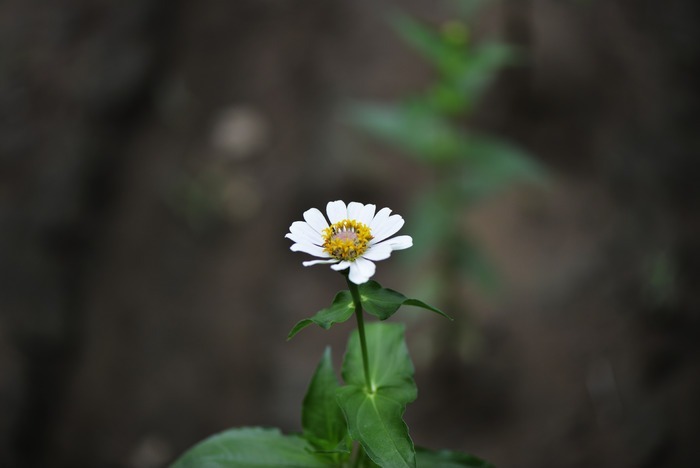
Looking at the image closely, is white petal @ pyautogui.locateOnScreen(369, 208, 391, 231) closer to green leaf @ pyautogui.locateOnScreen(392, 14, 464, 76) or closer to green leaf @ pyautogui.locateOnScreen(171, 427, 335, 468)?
green leaf @ pyautogui.locateOnScreen(171, 427, 335, 468)

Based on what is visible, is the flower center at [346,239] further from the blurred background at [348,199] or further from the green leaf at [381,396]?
the blurred background at [348,199]

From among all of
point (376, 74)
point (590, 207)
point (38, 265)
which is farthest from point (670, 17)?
point (38, 265)

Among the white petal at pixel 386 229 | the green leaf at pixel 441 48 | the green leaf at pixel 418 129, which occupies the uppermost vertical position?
the green leaf at pixel 441 48

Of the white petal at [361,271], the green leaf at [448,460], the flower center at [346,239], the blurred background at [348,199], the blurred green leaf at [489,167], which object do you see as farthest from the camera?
the blurred background at [348,199]

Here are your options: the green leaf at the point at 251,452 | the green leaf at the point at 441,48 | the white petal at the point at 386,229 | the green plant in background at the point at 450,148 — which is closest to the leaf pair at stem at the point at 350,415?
the green leaf at the point at 251,452

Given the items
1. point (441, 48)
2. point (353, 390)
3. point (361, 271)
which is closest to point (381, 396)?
point (353, 390)

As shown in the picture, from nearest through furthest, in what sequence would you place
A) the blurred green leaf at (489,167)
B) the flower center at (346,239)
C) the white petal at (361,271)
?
the white petal at (361,271) < the flower center at (346,239) < the blurred green leaf at (489,167)
